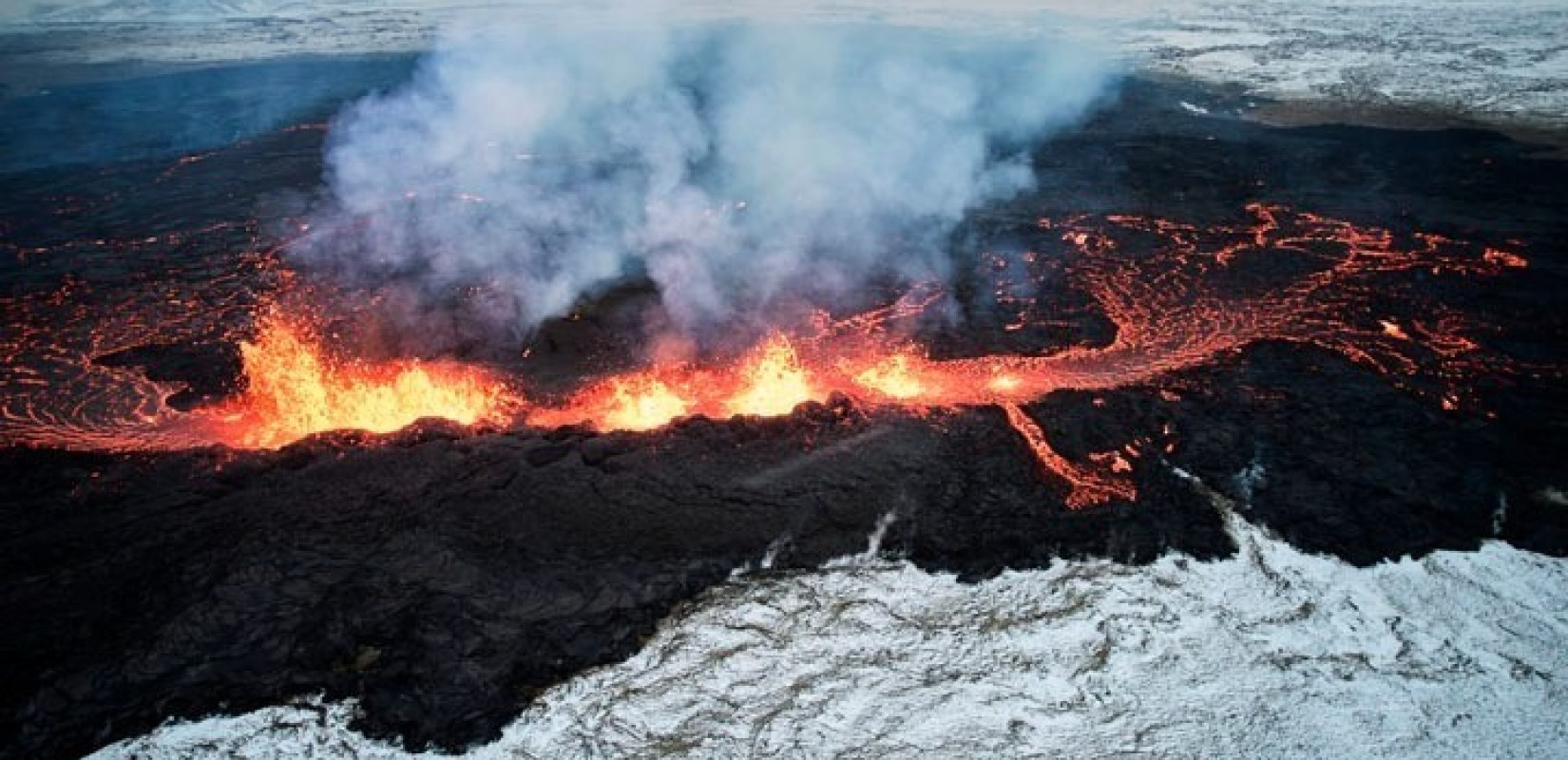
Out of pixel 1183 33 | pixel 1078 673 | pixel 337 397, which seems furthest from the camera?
pixel 1183 33

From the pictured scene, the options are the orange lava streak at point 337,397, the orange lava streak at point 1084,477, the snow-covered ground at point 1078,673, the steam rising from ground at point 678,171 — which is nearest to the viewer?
the snow-covered ground at point 1078,673

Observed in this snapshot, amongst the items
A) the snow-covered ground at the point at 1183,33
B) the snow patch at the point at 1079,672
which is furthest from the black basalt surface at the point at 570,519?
the snow-covered ground at the point at 1183,33

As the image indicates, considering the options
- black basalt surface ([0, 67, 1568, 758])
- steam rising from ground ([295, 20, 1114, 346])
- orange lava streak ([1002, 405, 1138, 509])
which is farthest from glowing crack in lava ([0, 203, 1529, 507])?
steam rising from ground ([295, 20, 1114, 346])

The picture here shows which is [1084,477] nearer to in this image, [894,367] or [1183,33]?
[894,367]

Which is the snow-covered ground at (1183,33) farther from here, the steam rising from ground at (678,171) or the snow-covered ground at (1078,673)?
the snow-covered ground at (1078,673)

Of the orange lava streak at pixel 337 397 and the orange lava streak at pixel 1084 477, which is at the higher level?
the orange lava streak at pixel 337 397

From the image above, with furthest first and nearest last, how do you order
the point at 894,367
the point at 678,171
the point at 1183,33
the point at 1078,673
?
the point at 1183,33, the point at 678,171, the point at 894,367, the point at 1078,673

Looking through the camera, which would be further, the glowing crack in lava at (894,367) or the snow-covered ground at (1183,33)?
the snow-covered ground at (1183,33)

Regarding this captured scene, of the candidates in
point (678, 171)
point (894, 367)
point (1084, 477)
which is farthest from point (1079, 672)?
point (678, 171)
